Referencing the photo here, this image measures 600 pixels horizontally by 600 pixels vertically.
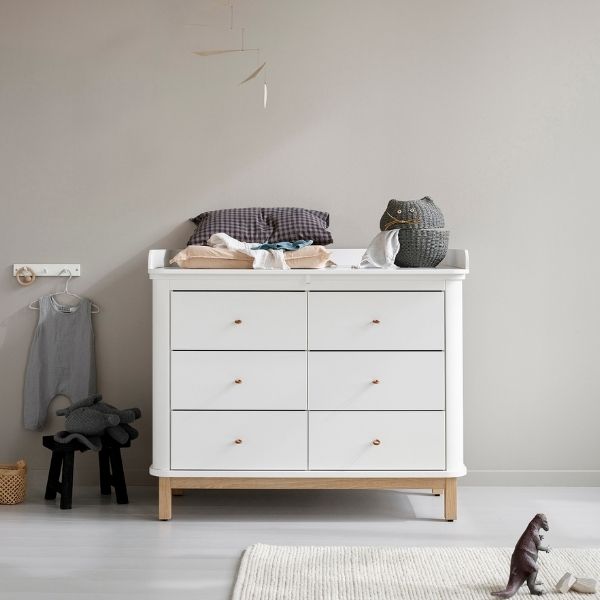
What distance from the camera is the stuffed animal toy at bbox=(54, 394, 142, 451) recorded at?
3.18 metres

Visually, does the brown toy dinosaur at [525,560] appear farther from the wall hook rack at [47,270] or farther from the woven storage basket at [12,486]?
the wall hook rack at [47,270]

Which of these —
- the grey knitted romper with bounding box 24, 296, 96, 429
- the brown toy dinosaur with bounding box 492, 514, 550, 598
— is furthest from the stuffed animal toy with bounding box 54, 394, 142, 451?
the brown toy dinosaur with bounding box 492, 514, 550, 598

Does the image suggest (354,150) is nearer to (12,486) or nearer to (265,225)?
(265,225)

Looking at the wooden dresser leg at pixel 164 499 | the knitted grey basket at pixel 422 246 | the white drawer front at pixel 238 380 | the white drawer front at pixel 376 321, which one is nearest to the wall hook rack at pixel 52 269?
the white drawer front at pixel 238 380

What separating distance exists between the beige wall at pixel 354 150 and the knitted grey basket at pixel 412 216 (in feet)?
1.15

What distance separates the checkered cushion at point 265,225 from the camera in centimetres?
327

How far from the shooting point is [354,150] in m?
3.47

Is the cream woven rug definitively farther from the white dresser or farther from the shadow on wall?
the shadow on wall

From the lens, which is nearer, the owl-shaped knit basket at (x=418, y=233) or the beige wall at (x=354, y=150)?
the owl-shaped knit basket at (x=418, y=233)

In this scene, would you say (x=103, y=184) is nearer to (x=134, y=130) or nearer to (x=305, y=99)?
(x=134, y=130)

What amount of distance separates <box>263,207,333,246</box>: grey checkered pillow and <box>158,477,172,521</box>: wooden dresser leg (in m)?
0.96

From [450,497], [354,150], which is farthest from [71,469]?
[354,150]

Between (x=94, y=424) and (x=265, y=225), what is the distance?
96cm

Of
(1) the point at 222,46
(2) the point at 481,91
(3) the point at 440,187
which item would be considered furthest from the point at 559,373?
(1) the point at 222,46
